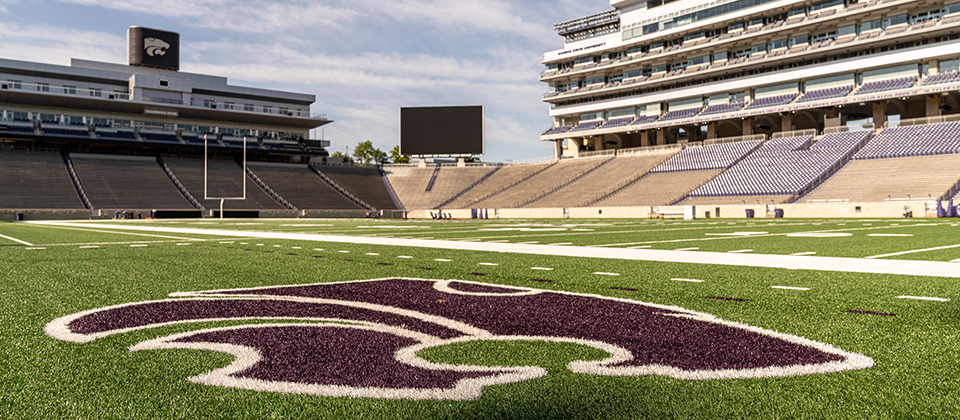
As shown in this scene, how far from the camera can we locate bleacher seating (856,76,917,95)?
132 ft

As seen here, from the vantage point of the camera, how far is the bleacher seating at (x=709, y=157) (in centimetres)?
4178

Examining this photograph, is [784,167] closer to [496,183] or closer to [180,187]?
[496,183]

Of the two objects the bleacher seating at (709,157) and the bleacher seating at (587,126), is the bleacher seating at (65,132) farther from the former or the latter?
the bleacher seating at (709,157)

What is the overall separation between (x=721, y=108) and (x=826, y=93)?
314 inches

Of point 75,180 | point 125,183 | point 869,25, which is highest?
point 869,25

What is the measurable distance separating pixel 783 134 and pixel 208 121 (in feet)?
172

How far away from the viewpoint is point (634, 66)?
188 feet

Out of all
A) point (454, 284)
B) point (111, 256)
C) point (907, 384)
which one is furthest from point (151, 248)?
point (907, 384)

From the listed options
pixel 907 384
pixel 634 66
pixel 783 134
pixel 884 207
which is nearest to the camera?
pixel 907 384

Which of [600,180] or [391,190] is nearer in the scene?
[600,180]

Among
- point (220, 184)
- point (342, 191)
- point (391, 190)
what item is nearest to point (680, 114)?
point (391, 190)

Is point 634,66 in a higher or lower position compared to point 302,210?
higher

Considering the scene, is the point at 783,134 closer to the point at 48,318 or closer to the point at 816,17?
the point at 816,17

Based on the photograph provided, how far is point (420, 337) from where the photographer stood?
2998 mm
